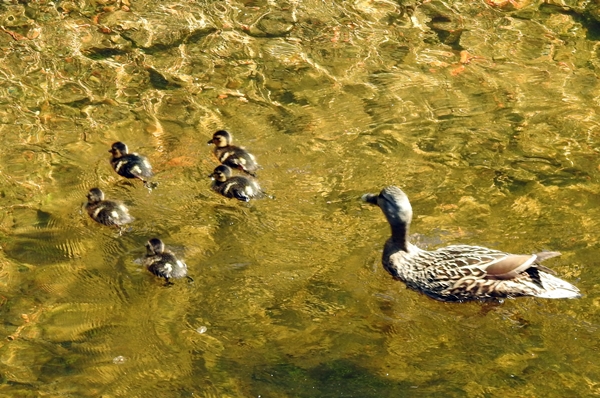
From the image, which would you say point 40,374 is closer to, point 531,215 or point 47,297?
point 47,297

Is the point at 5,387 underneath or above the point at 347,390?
underneath

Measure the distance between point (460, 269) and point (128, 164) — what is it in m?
2.76

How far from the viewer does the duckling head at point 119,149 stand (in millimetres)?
7043

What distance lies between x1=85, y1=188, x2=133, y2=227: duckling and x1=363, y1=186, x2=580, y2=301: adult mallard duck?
193cm

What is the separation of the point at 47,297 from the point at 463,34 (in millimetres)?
5158

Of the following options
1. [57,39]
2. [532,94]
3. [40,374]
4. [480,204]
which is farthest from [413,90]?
[40,374]

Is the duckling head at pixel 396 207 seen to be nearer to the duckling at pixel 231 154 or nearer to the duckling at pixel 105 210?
the duckling at pixel 231 154

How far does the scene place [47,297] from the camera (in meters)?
5.89

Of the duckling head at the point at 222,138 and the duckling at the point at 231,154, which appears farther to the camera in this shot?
the duckling head at the point at 222,138

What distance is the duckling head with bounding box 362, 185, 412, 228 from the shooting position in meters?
6.05

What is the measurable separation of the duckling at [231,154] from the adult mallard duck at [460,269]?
1305mm

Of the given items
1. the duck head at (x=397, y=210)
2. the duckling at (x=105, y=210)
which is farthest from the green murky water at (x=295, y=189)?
the duck head at (x=397, y=210)

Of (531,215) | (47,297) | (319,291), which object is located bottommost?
(47,297)

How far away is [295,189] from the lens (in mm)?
6930
